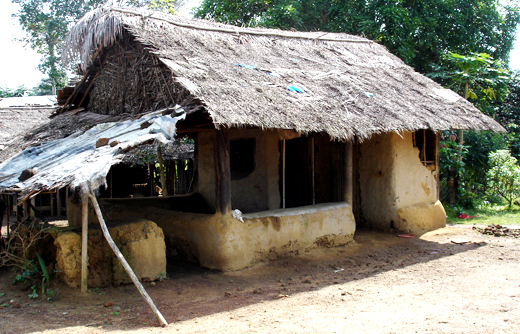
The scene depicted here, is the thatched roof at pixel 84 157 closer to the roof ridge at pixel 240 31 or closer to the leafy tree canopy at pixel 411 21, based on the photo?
the roof ridge at pixel 240 31

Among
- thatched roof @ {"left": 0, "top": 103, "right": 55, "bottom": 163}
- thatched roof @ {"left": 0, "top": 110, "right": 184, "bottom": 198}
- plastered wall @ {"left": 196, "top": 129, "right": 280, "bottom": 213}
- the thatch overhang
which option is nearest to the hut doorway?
plastered wall @ {"left": 196, "top": 129, "right": 280, "bottom": 213}

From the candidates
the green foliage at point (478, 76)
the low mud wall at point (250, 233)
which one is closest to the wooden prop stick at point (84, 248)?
the low mud wall at point (250, 233)

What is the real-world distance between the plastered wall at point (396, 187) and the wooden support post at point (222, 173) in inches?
136

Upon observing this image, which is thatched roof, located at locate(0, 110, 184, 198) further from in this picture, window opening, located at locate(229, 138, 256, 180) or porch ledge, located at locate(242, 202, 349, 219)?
window opening, located at locate(229, 138, 256, 180)

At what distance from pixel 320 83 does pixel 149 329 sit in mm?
4933

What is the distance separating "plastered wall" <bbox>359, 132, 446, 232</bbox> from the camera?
26.1ft

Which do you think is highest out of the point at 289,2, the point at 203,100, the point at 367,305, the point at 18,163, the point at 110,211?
the point at 289,2

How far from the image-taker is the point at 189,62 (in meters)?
6.28

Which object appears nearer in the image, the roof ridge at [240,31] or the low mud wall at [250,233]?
the low mud wall at [250,233]

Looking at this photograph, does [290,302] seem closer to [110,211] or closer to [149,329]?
[149,329]

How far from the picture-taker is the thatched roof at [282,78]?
5730 mm

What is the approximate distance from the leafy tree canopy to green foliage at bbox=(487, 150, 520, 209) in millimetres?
3980

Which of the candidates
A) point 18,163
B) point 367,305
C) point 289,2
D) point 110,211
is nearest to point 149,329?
point 367,305

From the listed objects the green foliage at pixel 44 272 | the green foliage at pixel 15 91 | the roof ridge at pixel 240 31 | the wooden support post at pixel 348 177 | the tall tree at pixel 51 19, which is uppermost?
the tall tree at pixel 51 19
